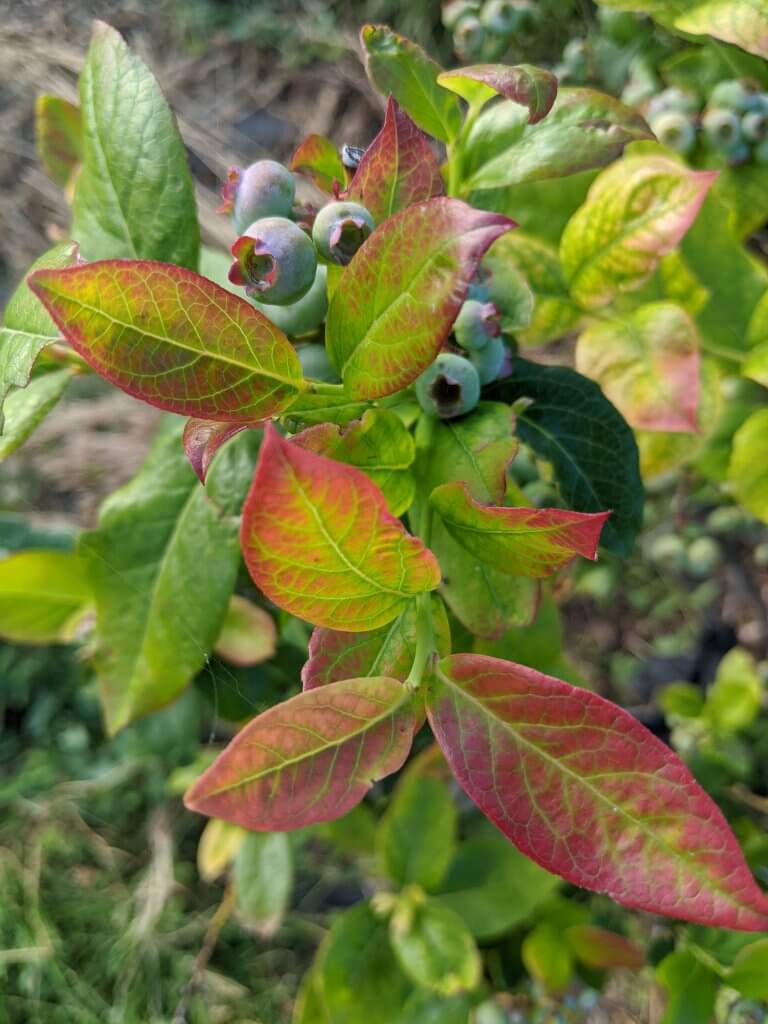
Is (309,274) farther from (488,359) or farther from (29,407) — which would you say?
(29,407)

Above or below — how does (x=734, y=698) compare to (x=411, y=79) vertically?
below

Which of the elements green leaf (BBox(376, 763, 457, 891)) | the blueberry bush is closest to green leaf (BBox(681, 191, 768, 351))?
the blueberry bush

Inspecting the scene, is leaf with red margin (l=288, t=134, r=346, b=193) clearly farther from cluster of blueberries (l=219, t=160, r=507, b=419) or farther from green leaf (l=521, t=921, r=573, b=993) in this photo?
green leaf (l=521, t=921, r=573, b=993)

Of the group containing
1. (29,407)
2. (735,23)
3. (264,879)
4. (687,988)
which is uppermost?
(735,23)

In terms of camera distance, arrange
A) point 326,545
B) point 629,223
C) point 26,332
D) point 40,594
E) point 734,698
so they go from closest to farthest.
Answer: point 326,545
point 26,332
point 629,223
point 40,594
point 734,698

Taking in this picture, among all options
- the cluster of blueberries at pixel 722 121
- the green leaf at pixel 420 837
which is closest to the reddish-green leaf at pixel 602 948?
the green leaf at pixel 420 837

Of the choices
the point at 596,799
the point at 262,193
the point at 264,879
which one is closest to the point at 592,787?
the point at 596,799

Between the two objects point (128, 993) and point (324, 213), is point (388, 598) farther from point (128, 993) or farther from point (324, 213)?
point (128, 993)
